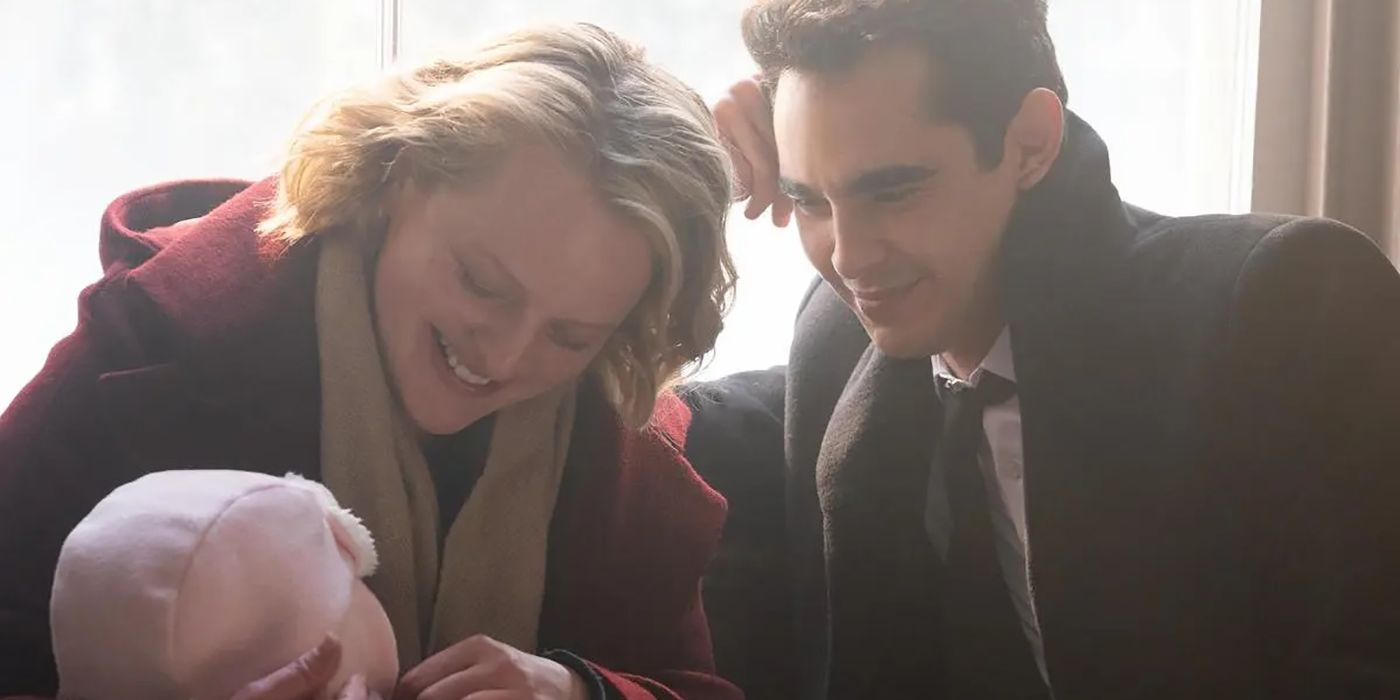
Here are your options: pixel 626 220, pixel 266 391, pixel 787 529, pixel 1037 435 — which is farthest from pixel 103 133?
pixel 1037 435

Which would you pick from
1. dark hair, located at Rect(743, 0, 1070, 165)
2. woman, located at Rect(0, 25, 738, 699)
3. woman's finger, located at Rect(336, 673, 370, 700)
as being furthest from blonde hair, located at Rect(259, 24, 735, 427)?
woman's finger, located at Rect(336, 673, 370, 700)

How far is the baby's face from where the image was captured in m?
0.85

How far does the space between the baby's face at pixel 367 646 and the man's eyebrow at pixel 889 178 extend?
1.67ft

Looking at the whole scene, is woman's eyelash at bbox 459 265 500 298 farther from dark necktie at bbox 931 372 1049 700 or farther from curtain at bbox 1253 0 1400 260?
curtain at bbox 1253 0 1400 260

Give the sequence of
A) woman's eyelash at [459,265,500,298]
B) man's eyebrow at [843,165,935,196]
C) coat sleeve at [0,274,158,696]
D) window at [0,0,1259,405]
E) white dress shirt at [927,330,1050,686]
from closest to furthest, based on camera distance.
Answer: coat sleeve at [0,274,158,696] < woman's eyelash at [459,265,500,298] < man's eyebrow at [843,165,935,196] < white dress shirt at [927,330,1050,686] < window at [0,0,1259,405]

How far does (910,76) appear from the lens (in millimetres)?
1113

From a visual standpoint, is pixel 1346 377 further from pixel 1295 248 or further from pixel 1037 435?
pixel 1037 435

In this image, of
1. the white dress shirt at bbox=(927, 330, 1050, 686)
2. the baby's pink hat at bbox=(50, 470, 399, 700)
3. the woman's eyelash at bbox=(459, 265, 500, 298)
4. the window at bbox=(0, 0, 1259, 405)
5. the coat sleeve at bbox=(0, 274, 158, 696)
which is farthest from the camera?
the window at bbox=(0, 0, 1259, 405)

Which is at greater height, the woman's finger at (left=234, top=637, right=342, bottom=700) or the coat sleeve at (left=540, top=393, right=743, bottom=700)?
the woman's finger at (left=234, top=637, right=342, bottom=700)

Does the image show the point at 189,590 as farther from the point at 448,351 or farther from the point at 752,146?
the point at 752,146

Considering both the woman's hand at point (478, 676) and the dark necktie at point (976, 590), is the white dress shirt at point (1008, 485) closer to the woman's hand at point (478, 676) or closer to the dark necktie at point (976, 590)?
the dark necktie at point (976, 590)

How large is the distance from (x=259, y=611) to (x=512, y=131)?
41 cm

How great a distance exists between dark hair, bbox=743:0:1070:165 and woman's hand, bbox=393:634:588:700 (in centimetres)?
54

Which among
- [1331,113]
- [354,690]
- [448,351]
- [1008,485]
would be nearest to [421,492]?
[448,351]
